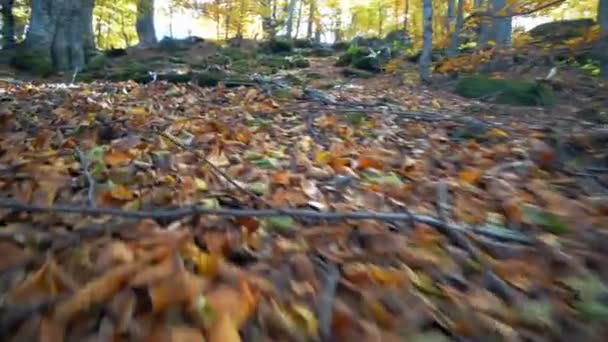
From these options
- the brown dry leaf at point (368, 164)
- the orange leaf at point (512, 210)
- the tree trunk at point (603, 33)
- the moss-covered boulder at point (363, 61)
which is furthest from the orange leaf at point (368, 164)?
the moss-covered boulder at point (363, 61)

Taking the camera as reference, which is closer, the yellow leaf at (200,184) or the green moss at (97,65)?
the yellow leaf at (200,184)

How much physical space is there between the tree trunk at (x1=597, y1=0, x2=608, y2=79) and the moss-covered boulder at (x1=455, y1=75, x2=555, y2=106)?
1.78 ft

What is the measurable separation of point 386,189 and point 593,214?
790 millimetres

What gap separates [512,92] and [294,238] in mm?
4302

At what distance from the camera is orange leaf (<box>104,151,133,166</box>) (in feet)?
6.17

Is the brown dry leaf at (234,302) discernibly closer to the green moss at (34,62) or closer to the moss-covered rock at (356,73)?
the moss-covered rock at (356,73)

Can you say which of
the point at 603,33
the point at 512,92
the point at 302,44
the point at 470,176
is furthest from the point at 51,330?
the point at 302,44

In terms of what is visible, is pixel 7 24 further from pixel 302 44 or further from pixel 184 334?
pixel 184 334

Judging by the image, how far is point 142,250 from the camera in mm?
1172

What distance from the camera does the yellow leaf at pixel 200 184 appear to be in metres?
1.66

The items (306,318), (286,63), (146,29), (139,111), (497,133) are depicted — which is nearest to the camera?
(306,318)

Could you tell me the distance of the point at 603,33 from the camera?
3.45 m

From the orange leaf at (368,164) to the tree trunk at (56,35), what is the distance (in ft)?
23.6

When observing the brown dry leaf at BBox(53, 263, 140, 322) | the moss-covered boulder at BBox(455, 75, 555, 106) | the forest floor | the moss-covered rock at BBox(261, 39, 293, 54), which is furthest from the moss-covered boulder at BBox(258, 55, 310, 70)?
the brown dry leaf at BBox(53, 263, 140, 322)
